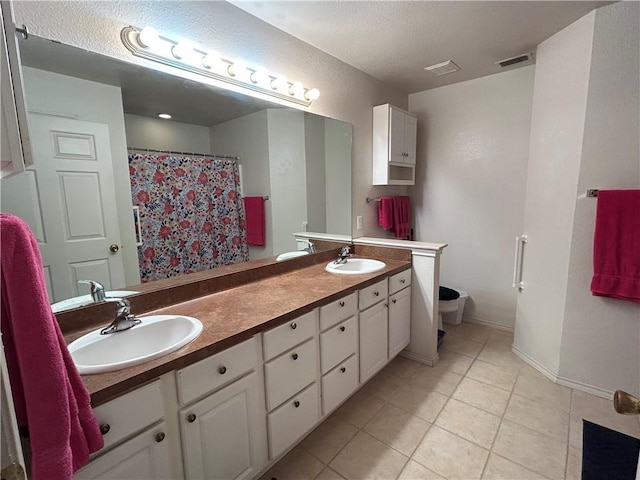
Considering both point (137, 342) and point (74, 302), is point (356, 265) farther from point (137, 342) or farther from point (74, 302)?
point (74, 302)

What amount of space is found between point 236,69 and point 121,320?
1.36m

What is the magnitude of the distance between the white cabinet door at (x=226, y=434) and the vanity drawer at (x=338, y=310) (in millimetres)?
463

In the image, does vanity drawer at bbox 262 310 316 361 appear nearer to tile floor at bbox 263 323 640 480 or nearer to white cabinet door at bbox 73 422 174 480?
white cabinet door at bbox 73 422 174 480

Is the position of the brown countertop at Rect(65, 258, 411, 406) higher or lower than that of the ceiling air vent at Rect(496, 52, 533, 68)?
lower

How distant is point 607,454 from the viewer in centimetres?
136

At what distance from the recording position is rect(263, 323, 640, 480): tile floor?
1483 millimetres

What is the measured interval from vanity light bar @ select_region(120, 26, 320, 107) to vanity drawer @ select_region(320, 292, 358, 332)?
4.30 feet

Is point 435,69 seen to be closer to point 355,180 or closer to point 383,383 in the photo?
point 355,180

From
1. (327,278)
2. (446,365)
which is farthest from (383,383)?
(327,278)

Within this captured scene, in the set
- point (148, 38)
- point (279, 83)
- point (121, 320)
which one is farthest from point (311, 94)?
point (121, 320)

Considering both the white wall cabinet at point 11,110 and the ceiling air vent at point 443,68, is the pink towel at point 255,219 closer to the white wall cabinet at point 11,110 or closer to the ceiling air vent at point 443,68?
the white wall cabinet at point 11,110

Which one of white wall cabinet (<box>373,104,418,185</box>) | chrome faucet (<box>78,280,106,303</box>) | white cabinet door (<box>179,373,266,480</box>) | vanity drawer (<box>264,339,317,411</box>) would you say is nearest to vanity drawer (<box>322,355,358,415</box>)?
vanity drawer (<box>264,339,317,411</box>)

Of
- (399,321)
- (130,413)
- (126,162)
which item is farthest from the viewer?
(399,321)

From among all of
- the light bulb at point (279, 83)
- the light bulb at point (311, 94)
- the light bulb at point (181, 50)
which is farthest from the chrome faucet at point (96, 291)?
the light bulb at point (311, 94)
